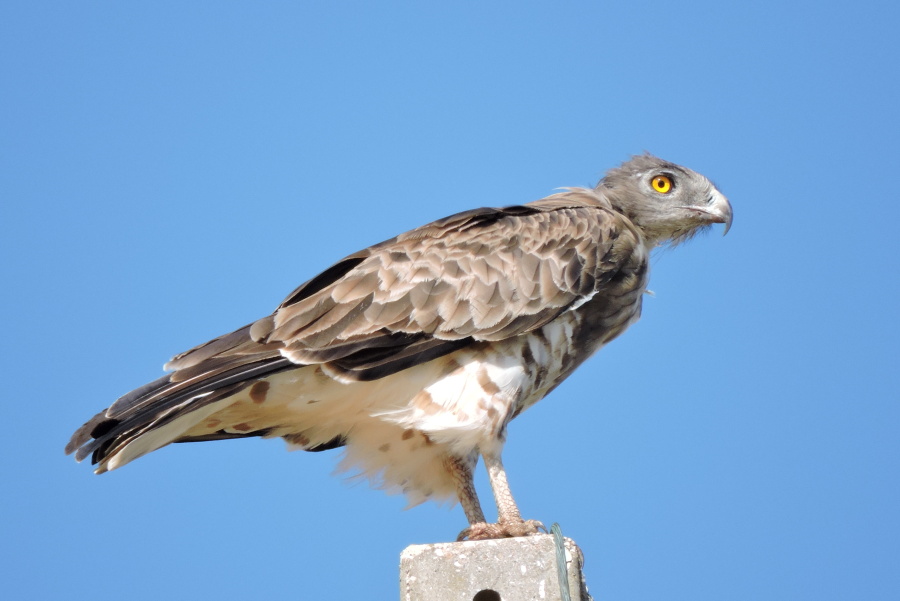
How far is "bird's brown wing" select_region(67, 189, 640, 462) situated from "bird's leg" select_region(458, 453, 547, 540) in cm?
77

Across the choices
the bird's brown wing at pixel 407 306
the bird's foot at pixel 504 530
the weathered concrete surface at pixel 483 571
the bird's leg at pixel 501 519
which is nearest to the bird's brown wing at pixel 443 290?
the bird's brown wing at pixel 407 306

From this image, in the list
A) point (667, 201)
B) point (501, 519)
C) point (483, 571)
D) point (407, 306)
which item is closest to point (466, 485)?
point (501, 519)

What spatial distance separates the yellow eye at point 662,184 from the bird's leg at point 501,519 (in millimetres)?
2940

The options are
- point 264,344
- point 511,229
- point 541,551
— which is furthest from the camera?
point 511,229

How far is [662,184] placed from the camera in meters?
8.67

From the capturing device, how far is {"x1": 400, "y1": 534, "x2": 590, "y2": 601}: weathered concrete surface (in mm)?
5031

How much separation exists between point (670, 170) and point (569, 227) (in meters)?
1.63

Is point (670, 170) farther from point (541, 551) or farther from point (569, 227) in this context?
point (541, 551)

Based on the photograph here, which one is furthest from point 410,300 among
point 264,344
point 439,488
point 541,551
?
point 541,551

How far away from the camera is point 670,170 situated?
8688mm

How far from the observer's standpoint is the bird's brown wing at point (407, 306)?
6.00m

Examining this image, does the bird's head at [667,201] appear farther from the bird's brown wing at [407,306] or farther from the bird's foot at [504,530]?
the bird's foot at [504,530]

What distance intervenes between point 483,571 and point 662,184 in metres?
4.44

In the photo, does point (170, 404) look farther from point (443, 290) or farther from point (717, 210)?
point (717, 210)
